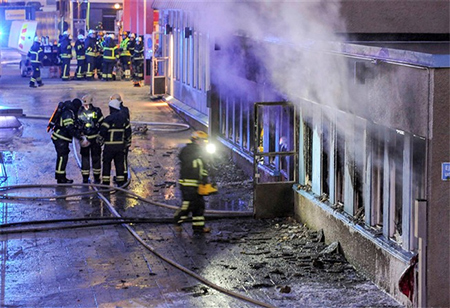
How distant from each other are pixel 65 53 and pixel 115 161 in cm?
1891

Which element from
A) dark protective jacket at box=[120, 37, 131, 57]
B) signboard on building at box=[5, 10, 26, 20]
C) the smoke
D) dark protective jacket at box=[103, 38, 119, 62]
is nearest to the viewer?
the smoke

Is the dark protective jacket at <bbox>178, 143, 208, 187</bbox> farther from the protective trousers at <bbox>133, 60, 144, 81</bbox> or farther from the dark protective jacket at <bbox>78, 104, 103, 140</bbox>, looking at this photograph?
the protective trousers at <bbox>133, 60, 144, 81</bbox>

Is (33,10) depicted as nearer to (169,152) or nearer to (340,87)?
(169,152)

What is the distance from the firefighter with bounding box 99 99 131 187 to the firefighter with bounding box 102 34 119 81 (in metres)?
17.8

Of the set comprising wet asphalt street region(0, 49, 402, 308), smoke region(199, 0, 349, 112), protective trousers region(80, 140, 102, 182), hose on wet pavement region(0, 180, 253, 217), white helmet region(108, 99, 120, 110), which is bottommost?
wet asphalt street region(0, 49, 402, 308)

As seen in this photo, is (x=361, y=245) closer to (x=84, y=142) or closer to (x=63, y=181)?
(x=84, y=142)

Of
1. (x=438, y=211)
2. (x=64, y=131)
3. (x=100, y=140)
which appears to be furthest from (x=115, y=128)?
(x=438, y=211)

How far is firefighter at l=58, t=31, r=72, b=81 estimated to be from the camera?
32.0m

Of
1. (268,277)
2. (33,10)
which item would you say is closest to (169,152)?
(268,277)

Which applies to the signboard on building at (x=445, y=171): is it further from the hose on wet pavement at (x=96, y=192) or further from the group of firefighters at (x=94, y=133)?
the group of firefighters at (x=94, y=133)

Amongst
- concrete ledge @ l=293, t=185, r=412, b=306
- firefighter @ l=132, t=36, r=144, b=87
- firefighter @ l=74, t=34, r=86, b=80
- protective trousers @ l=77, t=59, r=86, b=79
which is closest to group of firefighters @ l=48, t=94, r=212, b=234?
concrete ledge @ l=293, t=185, r=412, b=306

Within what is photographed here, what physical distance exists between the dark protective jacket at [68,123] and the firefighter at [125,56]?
19.0m

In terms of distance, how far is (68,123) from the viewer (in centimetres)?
1391

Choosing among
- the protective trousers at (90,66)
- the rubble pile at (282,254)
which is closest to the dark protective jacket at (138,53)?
the protective trousers at (90,66)
